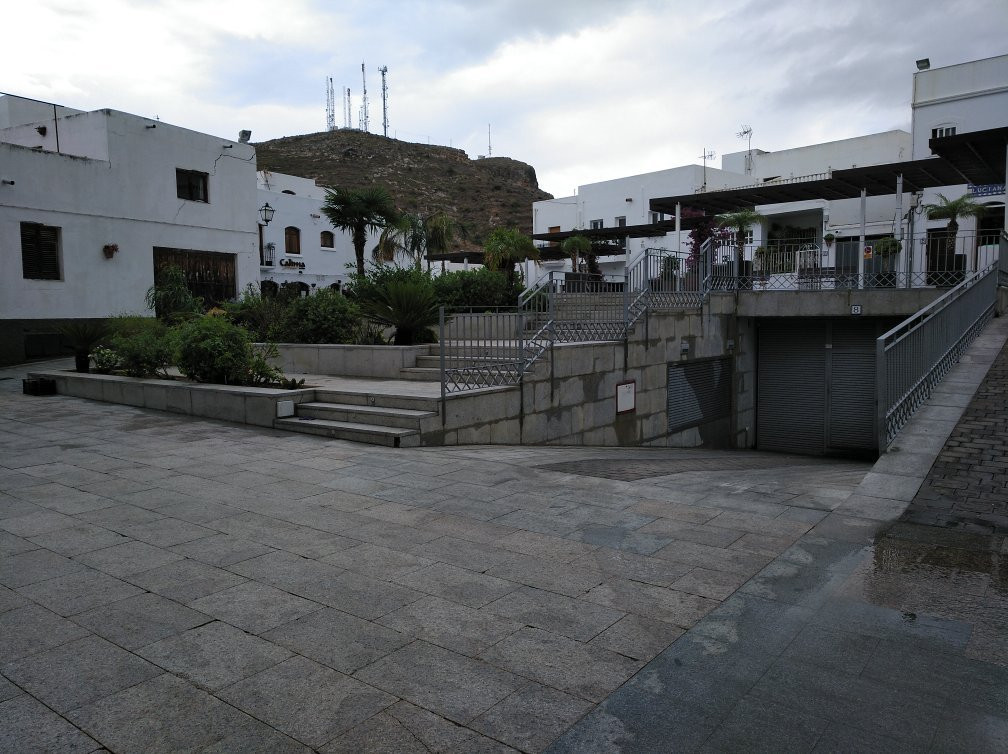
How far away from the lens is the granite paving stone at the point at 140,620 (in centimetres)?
341

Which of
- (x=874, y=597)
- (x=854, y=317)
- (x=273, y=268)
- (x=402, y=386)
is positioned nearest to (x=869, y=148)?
(x=854, y=317)

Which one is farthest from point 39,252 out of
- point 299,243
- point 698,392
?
point 698,392

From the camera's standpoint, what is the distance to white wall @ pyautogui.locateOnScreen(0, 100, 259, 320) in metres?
17.8

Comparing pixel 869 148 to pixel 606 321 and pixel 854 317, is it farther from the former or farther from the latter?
pixel 606 321

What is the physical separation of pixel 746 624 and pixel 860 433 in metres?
15.7

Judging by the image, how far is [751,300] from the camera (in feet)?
55.9

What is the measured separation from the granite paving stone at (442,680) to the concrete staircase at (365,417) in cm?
517

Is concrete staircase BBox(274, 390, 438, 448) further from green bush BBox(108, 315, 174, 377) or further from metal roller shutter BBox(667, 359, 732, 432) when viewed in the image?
metal roller shutter BBox(667, 359, 732, 432)

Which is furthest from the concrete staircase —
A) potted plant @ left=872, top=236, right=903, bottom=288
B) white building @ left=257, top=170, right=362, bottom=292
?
white building @ left=257, top=170, right=362, bottom=292

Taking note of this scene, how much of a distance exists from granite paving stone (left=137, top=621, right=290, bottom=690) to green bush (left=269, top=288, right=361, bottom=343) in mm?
10562

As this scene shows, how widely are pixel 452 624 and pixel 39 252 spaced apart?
1915 centimetres

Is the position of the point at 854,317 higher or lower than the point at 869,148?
lower

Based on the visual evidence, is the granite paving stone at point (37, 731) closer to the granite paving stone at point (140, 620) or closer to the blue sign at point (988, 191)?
the granite paving stone at point (140, 620)

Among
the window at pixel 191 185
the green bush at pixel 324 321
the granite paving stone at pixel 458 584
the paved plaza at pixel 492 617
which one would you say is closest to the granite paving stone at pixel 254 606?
the paved plaza at pixel 492 617
